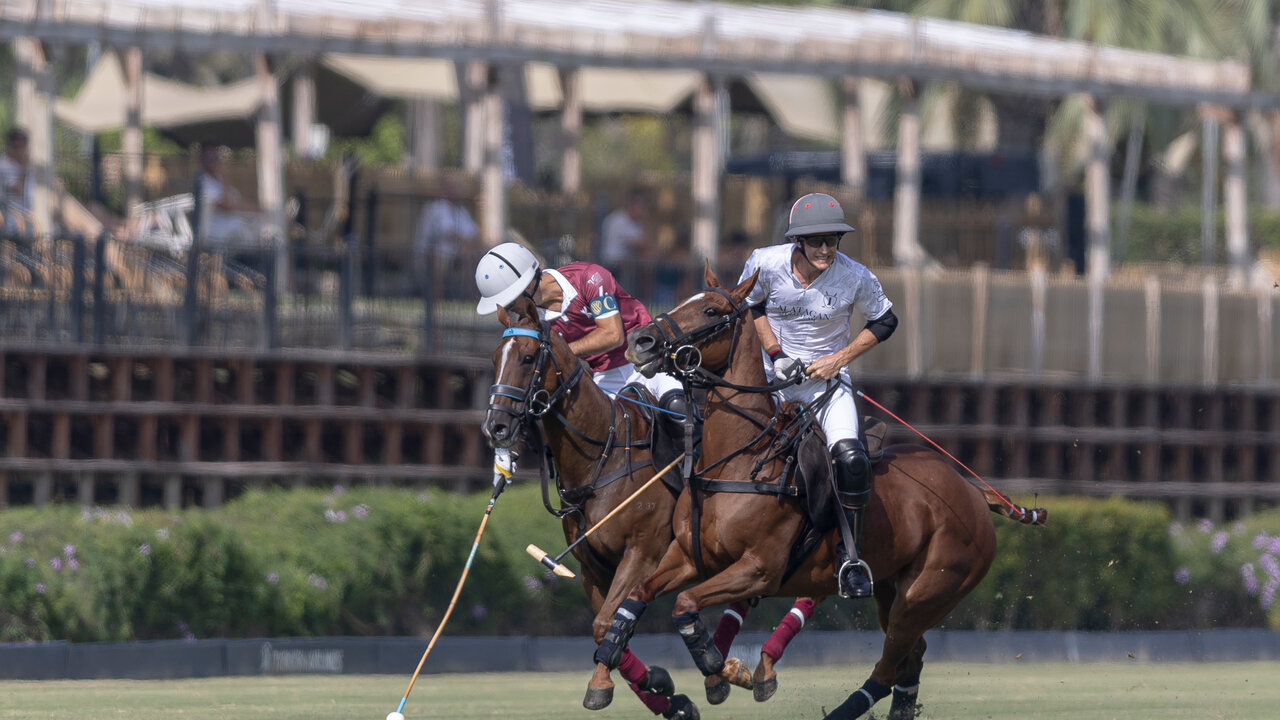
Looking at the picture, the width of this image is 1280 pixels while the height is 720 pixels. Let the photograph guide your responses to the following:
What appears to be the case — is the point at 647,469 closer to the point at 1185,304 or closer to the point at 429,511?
the point at 429,511

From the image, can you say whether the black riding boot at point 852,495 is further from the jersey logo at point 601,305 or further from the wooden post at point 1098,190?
the wooden post at point 1098,190

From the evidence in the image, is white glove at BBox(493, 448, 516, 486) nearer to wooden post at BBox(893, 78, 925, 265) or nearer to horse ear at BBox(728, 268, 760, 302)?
horse ear at BBox(728, 268, 760, 302)

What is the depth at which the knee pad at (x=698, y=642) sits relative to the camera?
9.55 meters

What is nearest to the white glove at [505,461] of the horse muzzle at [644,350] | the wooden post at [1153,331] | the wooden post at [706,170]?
the horse muzzle at [644,350]

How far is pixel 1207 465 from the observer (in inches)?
760

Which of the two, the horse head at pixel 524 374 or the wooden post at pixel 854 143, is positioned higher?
the wooden post at pixel 854 143

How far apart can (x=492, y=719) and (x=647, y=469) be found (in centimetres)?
169

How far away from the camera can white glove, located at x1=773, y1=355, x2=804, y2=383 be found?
9.99 meters

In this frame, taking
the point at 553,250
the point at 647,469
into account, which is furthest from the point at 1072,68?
the point at 647,469

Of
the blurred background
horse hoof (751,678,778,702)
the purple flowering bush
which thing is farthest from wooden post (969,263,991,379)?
horse hoof (751,678,778,702)

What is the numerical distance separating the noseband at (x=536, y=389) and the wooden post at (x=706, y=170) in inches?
367

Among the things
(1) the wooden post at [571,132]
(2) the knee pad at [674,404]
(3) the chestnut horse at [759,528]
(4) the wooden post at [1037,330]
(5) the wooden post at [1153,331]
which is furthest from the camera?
(1) the wooden post at [571,132]

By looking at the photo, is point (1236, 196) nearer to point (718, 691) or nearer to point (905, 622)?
point (905, 622)

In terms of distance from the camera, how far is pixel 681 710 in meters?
10.0
